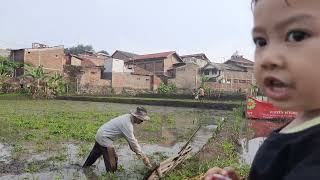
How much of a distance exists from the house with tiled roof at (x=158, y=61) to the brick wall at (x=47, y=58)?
1383cm

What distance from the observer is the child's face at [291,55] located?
84cm

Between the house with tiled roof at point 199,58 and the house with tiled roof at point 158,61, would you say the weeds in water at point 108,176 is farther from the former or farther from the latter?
the house with tiled roof at point 199,58

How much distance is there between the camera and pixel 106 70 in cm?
5003

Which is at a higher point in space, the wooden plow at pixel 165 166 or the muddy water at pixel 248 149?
the wooden plow at pixel 165 166

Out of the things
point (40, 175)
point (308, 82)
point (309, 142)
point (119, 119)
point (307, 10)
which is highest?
point (307, 10)

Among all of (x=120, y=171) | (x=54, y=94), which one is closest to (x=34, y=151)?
(x=120, y=171)

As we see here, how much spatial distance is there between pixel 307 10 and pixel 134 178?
7089 mm

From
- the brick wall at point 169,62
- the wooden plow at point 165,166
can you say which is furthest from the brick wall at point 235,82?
the wooden plow at point 165,166

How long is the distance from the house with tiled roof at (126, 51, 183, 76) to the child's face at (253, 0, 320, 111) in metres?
55.4

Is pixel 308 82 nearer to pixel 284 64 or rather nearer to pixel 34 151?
pixel 284 64

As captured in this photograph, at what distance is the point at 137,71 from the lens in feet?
170

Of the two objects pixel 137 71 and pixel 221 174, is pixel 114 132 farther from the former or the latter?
pixel 137 71

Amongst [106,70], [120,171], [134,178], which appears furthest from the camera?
[106,70]

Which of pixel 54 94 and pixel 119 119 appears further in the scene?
pixel 54 94
